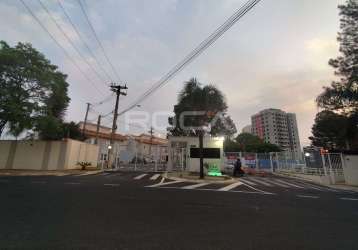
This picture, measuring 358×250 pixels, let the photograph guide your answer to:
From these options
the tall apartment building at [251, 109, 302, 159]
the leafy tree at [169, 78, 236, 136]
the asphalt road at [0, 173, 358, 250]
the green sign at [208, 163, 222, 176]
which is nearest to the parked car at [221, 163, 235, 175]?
the green sign at [208, 163, 222, 176]

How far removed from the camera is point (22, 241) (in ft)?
11.3

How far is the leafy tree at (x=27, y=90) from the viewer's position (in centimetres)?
1788

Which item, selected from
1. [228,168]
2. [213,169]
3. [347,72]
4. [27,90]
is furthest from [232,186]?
[27,90]

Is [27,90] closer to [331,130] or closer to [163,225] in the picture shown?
[163,225]

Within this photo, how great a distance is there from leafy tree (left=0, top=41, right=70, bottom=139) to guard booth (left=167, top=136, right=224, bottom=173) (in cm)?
1201

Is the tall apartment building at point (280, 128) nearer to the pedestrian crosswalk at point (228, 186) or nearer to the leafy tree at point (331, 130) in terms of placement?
the leafy tree at point (331, 130)

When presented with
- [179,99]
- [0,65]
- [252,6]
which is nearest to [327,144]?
[179,99]

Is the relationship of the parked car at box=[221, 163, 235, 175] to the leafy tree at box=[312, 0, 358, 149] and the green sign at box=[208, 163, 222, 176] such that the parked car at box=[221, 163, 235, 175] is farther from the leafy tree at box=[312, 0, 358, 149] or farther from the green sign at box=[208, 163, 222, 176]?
the leafy tree at box=[312, 0, 358, 149]

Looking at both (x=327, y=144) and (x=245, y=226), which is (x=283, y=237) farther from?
(x=327, y=144)

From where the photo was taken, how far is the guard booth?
21.9 metres

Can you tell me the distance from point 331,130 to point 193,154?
68.0 feet

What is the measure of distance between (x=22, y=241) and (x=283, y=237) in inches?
187

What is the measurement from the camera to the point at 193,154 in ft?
73.5

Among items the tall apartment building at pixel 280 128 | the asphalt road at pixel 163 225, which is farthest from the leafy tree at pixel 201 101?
the tall apartment building at pixel 280 128
